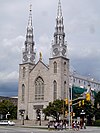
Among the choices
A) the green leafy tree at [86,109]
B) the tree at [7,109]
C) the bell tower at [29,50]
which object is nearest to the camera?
the green leafy tree at [86,109]

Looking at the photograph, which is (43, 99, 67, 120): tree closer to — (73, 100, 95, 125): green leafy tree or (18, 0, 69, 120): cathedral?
(73, 100, 95, 125): green leafy tree

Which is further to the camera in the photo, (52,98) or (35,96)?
(35,96)

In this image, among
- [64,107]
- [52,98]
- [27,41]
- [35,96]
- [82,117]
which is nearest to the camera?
[64,107]

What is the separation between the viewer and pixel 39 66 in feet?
356

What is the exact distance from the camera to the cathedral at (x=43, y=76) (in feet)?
331

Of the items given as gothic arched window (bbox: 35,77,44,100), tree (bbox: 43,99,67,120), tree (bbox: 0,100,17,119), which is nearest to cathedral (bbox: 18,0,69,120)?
gothic arched window (bbox: 35,77,44,100)

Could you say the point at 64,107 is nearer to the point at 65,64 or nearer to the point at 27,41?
the point at 65,64

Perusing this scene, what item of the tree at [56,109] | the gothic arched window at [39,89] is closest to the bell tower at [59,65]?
Answer: the gothic arched window at [39,89]

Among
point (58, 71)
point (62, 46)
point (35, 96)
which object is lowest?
point (35, 96)

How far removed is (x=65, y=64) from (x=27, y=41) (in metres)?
19.4

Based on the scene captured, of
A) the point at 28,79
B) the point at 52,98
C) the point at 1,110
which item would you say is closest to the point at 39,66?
the point at 28,79

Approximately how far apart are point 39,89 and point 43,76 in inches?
195

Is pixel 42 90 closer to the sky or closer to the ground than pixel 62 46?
closer to the ground

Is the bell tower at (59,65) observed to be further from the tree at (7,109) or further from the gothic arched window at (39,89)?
the tree at (7,109)
